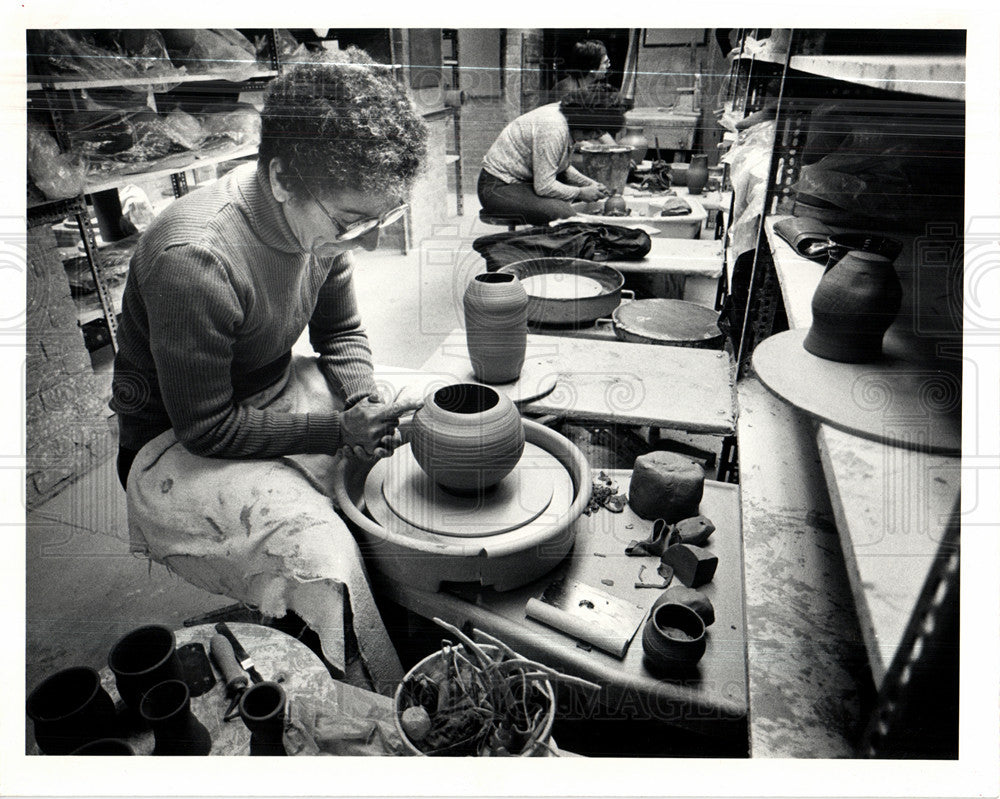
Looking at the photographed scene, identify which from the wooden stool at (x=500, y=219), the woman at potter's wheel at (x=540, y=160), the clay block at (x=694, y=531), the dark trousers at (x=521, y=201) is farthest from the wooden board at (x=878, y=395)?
the wooden stool at (x=500, y=219)

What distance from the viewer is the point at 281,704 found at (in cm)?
73

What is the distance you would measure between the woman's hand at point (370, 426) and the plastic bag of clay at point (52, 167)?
114 centimetres

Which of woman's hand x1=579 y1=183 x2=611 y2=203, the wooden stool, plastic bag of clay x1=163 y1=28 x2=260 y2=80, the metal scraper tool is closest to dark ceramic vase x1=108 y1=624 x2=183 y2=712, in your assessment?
the metal scraper tool

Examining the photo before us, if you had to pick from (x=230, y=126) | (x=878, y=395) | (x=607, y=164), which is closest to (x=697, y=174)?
(x=607, y=164)

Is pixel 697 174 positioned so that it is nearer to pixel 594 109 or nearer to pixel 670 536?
pixel 594 109

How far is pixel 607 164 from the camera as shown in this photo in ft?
11.0

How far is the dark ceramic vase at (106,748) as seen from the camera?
66cm

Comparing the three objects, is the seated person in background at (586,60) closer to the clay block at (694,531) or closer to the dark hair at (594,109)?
the dark hair at (594,109)

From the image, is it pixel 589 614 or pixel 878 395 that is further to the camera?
pixel 589 614

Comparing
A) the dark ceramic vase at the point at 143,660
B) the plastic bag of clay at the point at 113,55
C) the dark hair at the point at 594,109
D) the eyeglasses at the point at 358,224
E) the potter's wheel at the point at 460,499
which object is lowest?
the potter's wheel at the point at 460,499

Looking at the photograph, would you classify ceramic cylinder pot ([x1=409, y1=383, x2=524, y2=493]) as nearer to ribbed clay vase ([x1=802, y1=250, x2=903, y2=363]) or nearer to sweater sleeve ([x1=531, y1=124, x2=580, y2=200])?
ribbed clay vase ([x1=802, y1=250, x2=903, y2=363])

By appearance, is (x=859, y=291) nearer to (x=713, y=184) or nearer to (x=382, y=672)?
(x=382, y=672)

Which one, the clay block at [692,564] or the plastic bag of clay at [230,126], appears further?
the plastic bag of clay at [230,126]

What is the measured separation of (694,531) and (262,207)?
1.06 m
